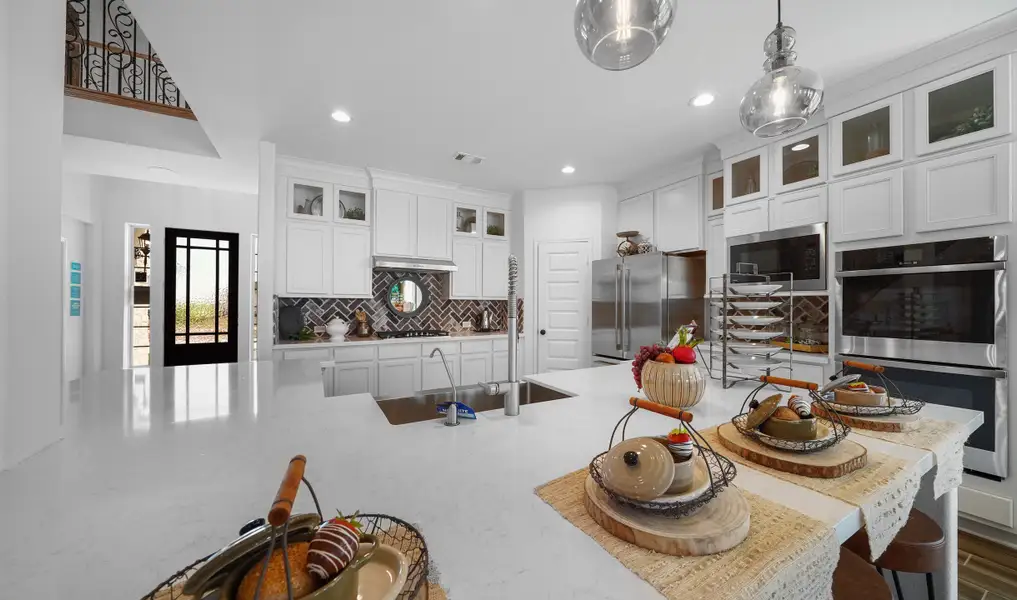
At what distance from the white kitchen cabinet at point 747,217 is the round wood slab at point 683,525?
2.79m

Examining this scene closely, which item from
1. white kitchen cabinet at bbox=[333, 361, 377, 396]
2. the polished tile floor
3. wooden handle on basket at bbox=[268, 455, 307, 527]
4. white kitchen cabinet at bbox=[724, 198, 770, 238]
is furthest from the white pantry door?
wooden handle on basket at bbox=[268, 455, 307, 527]

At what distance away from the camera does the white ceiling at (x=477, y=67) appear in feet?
5.90

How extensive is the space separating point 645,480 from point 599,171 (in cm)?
378

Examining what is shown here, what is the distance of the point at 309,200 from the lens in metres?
3.78

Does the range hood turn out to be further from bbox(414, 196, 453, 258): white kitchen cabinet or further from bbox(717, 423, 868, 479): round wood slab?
bbox(717, 423, 868, 479): round wood slab

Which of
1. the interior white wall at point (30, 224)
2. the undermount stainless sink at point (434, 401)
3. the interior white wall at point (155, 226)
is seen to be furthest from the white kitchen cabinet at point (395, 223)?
the interior white wall at point (30, 224)

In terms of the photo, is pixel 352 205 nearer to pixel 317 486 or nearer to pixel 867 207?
pixel 317 486

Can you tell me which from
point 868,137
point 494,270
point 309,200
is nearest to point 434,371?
point 494,270

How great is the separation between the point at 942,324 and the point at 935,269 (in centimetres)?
29

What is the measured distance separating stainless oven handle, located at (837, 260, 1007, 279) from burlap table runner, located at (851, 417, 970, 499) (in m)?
1.30

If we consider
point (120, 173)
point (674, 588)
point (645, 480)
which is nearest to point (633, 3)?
point (645, 480)

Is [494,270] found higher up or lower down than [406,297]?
higher up

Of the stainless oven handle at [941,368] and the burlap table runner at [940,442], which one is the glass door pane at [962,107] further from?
the burlap table runner at [940,442]

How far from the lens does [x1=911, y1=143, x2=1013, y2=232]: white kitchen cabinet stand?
6.15ft
